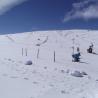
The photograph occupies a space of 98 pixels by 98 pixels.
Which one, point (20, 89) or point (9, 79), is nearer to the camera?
point (20, 89)

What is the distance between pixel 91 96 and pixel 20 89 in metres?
3.03

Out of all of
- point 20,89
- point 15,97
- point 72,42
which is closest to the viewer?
point 15,97

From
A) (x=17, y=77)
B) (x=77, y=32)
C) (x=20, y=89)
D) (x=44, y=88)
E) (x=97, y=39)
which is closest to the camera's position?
(x=20, y=89)

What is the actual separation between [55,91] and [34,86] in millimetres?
1049

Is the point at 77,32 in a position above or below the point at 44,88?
above

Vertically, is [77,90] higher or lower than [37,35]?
lower

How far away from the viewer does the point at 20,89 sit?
990cm

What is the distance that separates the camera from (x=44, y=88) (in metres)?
10.6

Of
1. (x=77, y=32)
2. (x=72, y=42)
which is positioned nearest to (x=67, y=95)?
(x=72, y=42)

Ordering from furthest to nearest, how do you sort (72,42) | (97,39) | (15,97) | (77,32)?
(77,32) < (97,39) < (72,42) < (15,97)

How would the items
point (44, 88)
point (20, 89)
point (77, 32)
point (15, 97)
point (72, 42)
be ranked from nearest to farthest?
point (15, 97)
point (20, 89)
point (44, 88)
point (72, 42)
point (77, 32)

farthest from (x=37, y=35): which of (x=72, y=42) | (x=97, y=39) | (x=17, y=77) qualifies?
(x=17, y=77)

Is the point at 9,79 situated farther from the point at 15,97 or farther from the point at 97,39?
the point at 97,39

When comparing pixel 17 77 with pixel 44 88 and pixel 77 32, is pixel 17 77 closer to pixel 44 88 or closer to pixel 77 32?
pixel 44 88
